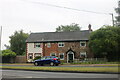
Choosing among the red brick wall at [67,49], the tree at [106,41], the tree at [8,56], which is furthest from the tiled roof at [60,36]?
the tree at [106,41]

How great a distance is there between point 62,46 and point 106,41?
1072 cm

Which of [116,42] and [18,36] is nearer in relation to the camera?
[116,42]

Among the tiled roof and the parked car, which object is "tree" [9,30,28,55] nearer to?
the tiled roof

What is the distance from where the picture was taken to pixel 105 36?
3253 cm

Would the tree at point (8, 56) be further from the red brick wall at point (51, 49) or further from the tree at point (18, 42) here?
the tree at point (18, 42)

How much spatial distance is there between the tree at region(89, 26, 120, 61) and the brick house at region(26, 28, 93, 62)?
417cm

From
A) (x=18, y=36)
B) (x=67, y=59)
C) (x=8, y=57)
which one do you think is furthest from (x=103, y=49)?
(x=18, y=36)

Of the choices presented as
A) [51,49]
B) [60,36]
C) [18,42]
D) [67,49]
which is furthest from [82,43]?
[18,42]

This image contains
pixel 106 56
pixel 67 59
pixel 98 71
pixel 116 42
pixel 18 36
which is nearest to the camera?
pixel 98 71

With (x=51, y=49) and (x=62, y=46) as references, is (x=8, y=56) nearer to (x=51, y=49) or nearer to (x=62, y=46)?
(x=51, y=49)

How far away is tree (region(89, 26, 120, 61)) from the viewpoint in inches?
1244

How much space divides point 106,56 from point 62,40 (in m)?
10.1

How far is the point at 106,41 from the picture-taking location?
31.6 m

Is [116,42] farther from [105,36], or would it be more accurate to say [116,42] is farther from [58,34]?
[58,34]
